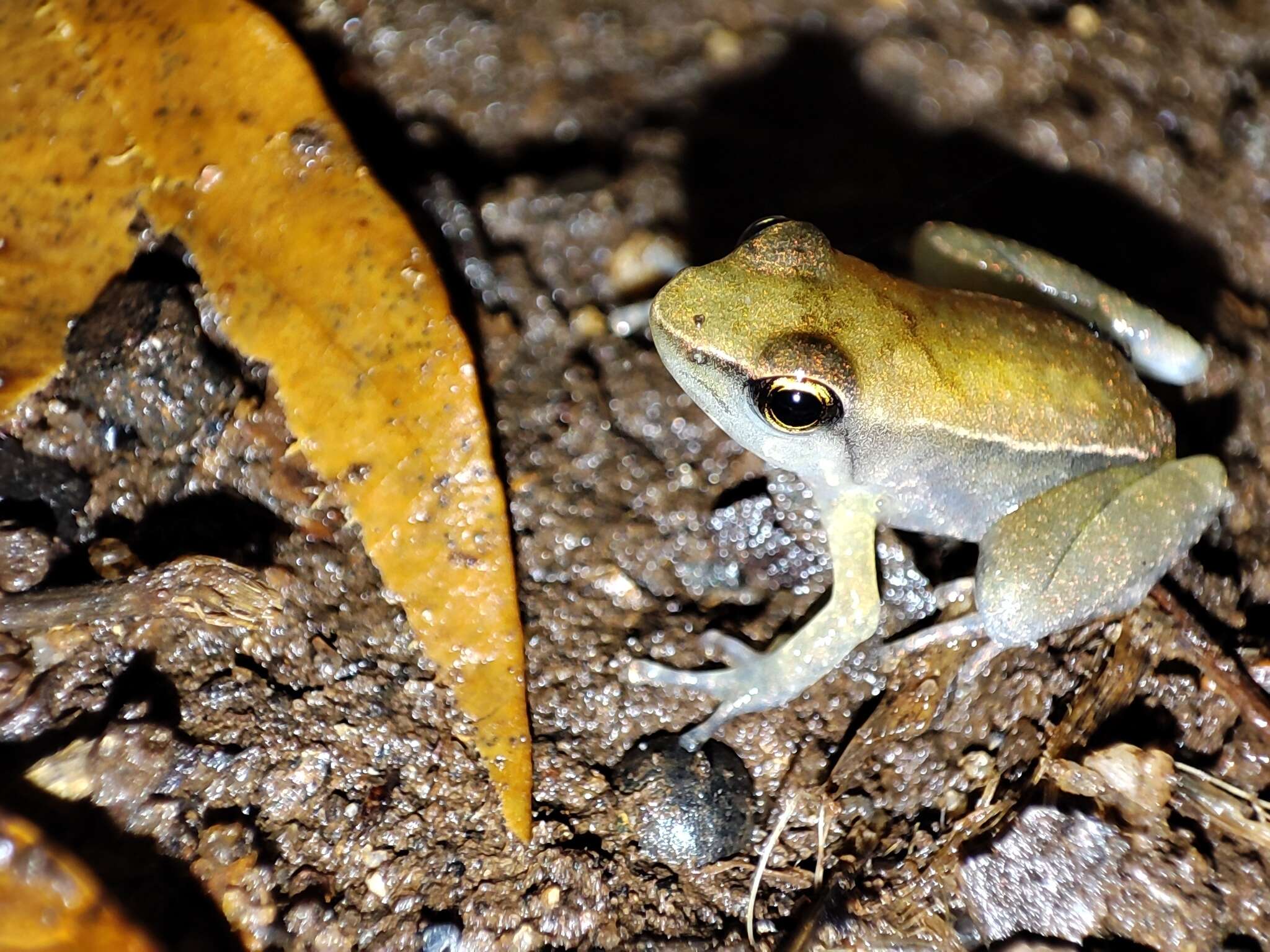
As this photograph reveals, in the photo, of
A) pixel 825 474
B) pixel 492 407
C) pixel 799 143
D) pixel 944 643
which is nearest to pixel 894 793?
pixel 944 643

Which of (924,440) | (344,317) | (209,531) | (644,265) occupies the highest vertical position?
(344,317)

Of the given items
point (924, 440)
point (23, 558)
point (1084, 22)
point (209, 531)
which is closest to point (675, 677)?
point (924, 440)

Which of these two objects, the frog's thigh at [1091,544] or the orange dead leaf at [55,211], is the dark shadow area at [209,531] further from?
the frog's thigh at [1091,544]

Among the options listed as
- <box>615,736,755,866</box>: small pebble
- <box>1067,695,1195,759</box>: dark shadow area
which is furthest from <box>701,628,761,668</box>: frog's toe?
<box>1067,695,1195,759</box>: dark shadow area

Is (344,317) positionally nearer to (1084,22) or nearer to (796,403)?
(796,403)

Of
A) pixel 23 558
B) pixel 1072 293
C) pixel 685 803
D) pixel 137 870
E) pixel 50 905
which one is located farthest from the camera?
pixel 1072 293

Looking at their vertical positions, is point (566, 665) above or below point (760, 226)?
below

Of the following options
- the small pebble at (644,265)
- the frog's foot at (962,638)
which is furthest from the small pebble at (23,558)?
the frog's foot at (962,638)

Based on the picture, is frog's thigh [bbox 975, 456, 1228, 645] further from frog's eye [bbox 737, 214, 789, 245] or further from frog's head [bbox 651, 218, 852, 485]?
frog's eye [bbox 737, 214, 789, 245]

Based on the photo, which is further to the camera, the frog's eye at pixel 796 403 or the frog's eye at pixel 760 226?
the frog's eye at pixel 760 226
